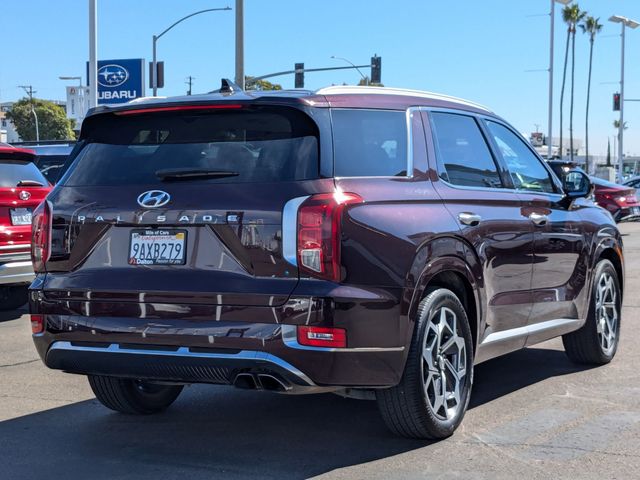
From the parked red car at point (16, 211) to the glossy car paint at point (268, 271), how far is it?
4.49m

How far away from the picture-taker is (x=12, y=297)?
10086 mm

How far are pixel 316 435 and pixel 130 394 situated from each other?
3.86 feet

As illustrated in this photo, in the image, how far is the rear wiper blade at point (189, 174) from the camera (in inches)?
182

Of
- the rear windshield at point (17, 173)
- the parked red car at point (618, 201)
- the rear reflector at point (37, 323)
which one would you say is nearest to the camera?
the rear reflector at point (37, 323)

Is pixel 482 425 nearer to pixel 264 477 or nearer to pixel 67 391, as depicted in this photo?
pixel 264 477

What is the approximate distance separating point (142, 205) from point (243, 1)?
1571cm

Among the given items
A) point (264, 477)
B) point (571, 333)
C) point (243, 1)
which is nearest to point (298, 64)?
point (243, 1)

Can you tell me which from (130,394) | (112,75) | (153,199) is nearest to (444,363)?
(153,199)

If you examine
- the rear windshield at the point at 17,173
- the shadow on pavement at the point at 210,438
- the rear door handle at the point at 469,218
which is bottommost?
the shadow on pavement at the point at 210,438

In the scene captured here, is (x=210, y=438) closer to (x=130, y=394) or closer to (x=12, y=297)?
(x=130, y=394)

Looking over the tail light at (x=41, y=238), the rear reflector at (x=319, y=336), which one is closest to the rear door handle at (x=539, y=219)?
the rear reflector at (x=319, y=336)

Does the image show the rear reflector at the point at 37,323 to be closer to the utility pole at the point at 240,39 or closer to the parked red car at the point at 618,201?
the utility pole at the point at 240,39

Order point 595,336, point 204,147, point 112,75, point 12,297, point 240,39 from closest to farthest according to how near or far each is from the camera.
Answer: point 204,147 < point 595,336 < point 12,297 < point 240,39 < point 112,75

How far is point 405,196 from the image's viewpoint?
4.84m
